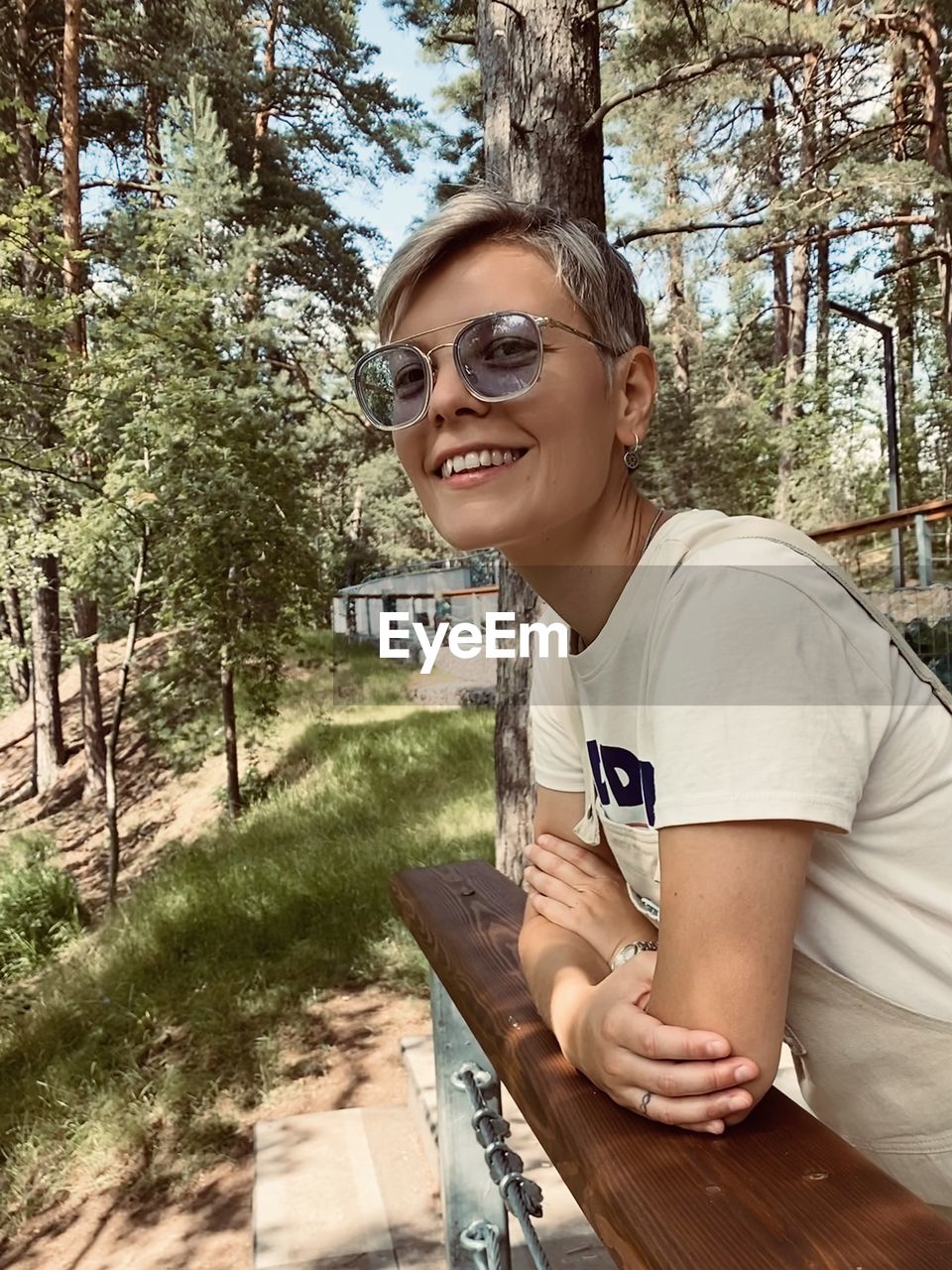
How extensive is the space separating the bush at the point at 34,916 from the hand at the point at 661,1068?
266 inches

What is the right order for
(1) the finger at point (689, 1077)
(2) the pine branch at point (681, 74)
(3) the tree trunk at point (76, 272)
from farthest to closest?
(3) the tree trunk at point (76, 272) < (2) the pine branch at point (681, 74) < (1) the finger at point (689, 1077)

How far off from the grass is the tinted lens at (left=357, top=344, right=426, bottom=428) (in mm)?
2872

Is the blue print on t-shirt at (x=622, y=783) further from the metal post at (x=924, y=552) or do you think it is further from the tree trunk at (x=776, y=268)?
the tree trunk at (x=776, y=268)

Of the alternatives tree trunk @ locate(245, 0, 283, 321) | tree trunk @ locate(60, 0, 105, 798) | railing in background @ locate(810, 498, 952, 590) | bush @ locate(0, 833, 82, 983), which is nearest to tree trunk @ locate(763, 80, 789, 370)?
railing in background @ locate(810, 498, 952, 590)

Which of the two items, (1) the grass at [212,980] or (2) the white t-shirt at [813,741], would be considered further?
(1) the grass at [212,980]

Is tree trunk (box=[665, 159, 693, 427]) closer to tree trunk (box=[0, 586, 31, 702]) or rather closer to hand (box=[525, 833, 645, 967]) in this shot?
tree trunk (box=[0, 586, 31, 702])

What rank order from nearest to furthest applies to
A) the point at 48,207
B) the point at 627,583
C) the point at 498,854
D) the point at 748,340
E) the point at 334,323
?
the point at 627,583 < the point at 498,854 < the point at 48,207 < the point at 334,323 < the point at 748,340

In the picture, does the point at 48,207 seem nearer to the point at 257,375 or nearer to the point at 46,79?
the point at 257,375

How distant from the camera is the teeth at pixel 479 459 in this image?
3.36ft

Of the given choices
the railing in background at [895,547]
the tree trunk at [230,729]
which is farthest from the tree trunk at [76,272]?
the railing in background at [895,547]

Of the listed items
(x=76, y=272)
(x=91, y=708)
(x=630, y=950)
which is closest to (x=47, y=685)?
(x=91, y=708)

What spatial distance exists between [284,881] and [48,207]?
14.8 feet

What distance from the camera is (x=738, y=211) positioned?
33.9 feet

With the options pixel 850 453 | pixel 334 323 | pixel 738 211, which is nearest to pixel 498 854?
pixel 738 211
